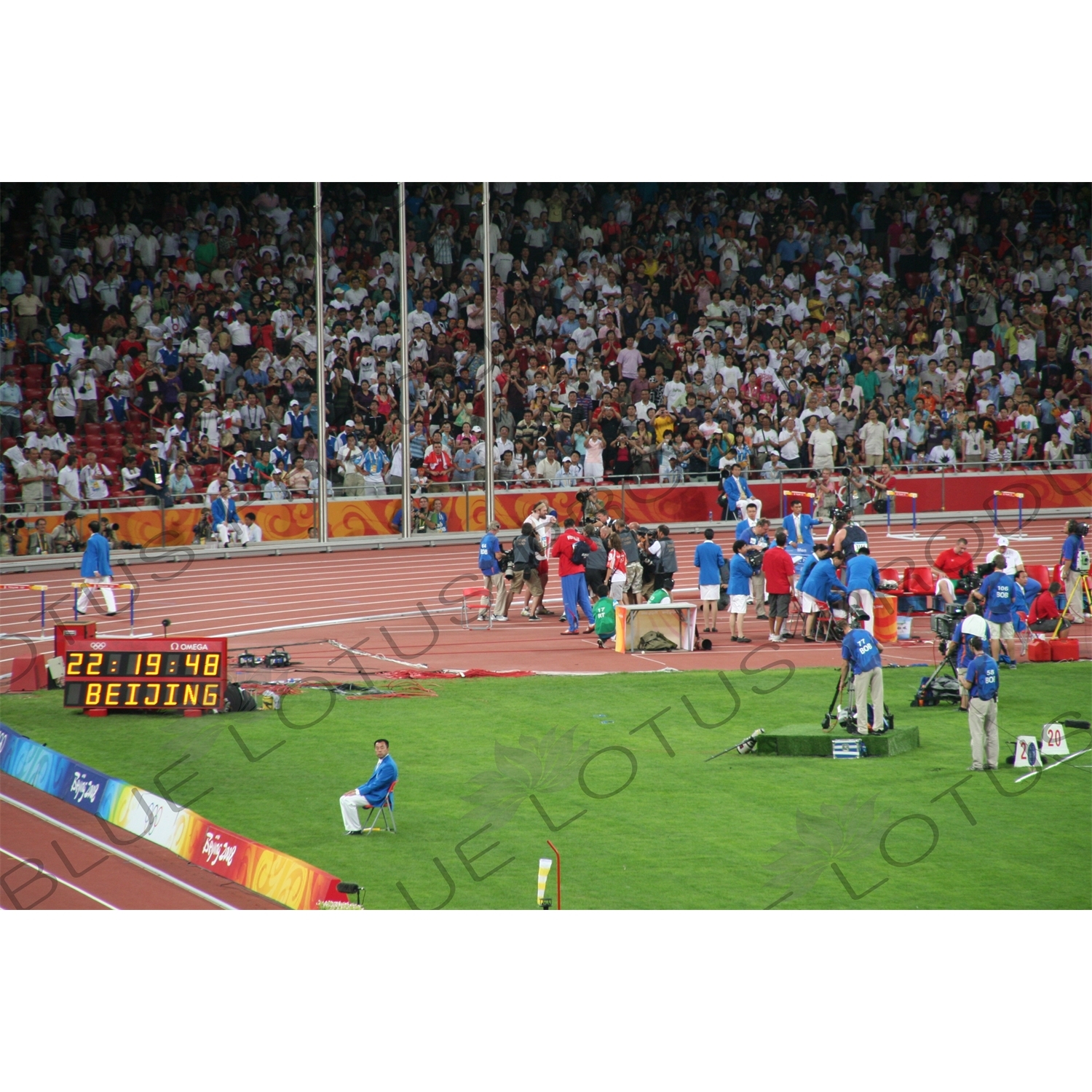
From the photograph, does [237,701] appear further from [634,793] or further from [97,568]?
[97,568]

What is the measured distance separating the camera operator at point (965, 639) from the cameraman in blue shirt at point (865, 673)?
999 mm

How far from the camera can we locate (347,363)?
30.0 metres

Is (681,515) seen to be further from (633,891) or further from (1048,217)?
(633,891)

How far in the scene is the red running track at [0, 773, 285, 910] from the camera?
12.6 metres

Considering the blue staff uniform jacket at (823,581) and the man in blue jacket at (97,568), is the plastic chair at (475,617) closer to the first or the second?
the blue staff uniform jacket at (823,581)

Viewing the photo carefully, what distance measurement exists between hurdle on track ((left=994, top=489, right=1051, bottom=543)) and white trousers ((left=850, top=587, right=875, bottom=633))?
31.8 feet

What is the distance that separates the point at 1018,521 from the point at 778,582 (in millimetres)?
11471

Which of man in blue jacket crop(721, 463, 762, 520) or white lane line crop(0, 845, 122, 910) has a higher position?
man in blue jacket crop(721, 463, 762, 520)

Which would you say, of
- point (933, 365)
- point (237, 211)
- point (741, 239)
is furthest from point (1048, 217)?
point (237, 211)

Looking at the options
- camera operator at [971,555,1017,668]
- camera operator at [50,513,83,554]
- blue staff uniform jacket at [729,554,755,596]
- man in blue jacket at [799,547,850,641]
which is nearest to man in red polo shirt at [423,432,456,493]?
camera operator at [50,513,83,554]

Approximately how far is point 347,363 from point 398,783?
16.1 m

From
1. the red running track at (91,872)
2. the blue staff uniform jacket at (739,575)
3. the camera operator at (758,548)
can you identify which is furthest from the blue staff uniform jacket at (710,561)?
the red running track at (91,872)

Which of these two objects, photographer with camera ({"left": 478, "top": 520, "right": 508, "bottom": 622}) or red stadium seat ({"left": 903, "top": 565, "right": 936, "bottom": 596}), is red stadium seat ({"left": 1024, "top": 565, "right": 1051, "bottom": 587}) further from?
photographer with camera ({"left": 478, "top": 520, "right": 508, "bottom": 622})

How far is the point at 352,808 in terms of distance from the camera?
13.8m
